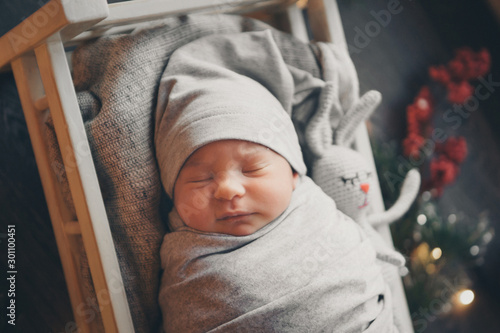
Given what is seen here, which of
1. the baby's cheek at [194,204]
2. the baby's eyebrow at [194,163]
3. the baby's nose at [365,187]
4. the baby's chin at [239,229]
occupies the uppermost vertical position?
the baby's eyebrow at [194,163]

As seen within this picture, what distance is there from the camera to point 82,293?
3.27 ft

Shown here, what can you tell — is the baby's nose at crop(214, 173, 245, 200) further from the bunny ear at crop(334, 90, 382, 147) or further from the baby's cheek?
the bunny ear at crop(334, 90, 382, 147)

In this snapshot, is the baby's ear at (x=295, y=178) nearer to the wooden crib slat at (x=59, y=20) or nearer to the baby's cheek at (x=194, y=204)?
the baby's cheek at (x=194, y=204)

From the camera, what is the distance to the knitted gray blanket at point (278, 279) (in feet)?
2.76

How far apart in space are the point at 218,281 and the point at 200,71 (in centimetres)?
47

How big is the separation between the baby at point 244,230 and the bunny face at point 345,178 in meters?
0.10

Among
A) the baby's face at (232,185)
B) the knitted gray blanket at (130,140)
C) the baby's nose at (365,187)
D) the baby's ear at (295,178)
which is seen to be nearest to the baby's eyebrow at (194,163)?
the baby's face at (232,185)

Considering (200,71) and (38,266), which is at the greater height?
(200,71)

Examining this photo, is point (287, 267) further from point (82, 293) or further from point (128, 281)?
point (82, 293)

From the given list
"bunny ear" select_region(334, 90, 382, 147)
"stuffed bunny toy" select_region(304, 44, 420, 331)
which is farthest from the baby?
"bunny ear" select_region(334, 90, 382, 147)

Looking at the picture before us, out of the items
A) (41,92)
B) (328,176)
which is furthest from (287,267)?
(41,92)

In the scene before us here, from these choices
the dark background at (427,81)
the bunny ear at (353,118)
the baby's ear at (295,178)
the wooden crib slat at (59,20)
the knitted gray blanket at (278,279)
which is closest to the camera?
the wooden crib slat at (59,20)

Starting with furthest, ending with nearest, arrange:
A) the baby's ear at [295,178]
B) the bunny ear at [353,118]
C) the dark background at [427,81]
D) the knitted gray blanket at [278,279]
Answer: the dark background at [427,81], the bunny ear at [353,118], the baby's ear at [295,178], the knitted gray blanket at [278,279]

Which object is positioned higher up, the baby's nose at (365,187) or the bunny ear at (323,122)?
the bunny ear at (323,122)
